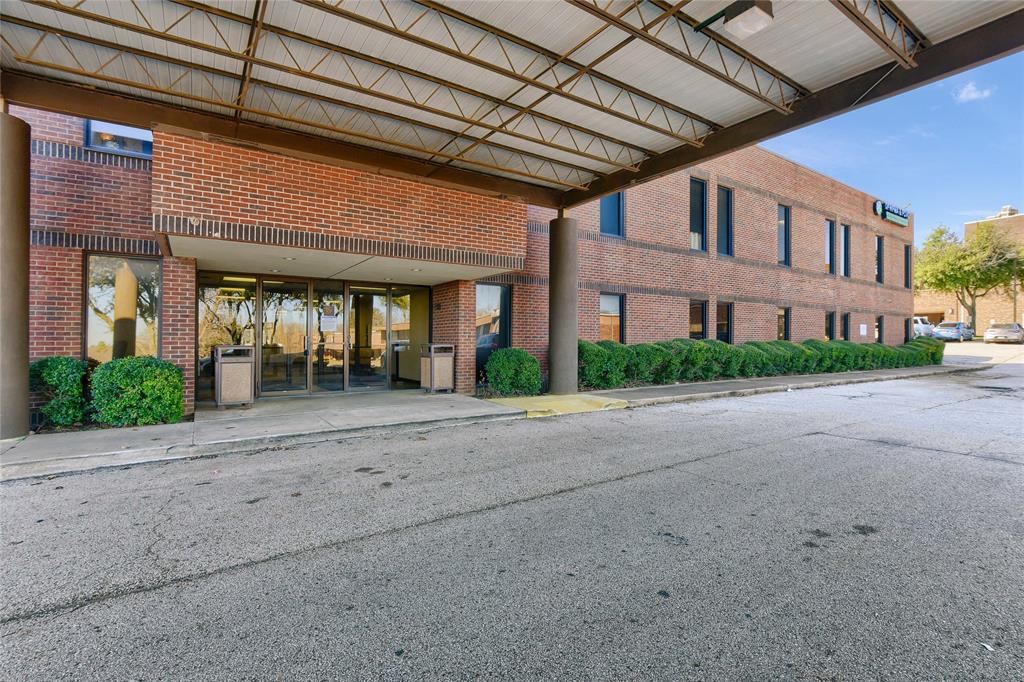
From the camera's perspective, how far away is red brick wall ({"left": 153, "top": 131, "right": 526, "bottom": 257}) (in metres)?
7.65

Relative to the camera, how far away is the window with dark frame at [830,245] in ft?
77.3

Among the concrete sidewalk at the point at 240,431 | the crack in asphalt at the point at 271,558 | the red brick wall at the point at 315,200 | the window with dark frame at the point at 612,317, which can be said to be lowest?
the crack in asphalt at the point at 271,558

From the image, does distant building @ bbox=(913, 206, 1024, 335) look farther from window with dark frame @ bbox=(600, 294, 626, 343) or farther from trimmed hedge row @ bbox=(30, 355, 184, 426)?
trimmed hedge row @ bbox=(30, 355, 184, 426)

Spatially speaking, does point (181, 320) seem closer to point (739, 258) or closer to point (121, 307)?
point (121, 307)

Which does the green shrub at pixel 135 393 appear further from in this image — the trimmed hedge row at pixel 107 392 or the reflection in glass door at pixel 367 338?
the reflection in glass door at pixel 367 338

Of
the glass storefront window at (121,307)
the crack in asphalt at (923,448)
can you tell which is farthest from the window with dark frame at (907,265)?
the glass storefront window at (121,307)

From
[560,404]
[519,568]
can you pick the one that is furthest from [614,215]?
[519,568]

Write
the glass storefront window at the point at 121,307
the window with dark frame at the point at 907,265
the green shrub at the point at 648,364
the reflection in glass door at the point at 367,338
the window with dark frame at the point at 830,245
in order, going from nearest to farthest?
the glass storefront window at the point at 121,307 → the reflection in glass door at the point at 367,338 → the green shrub at the point at 648,364 → the window with dark frame at the point at 830,245 → the window with dark frame at the point at 907,265

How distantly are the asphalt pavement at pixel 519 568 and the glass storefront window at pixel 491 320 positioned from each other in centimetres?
654

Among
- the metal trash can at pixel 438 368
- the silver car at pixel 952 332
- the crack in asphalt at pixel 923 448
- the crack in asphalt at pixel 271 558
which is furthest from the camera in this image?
the silver car at pixel 952 332

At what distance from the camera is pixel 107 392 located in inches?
300

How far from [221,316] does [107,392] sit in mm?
3564

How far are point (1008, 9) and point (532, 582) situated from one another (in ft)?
28.5

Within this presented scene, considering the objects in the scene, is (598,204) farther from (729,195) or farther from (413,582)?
(413,582)
